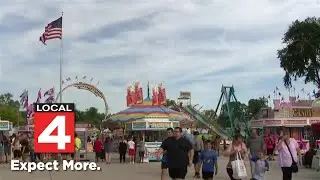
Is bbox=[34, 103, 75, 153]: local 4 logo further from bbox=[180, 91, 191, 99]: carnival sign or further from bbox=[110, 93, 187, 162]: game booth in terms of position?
bbox=[180, 91, 191, 99]: carnival sign

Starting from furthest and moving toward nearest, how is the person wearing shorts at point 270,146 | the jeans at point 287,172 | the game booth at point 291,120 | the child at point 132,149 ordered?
the game booth at point 291,120, the person wearing shorts at point 270,146, the child at point 132,149, the jeans at point 287,172

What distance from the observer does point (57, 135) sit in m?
7.40

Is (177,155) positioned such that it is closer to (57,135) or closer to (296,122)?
(57,135)

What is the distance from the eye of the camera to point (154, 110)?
40.6 meters

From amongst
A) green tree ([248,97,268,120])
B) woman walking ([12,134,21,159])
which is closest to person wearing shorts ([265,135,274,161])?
woman walking ([12,134,21,159])

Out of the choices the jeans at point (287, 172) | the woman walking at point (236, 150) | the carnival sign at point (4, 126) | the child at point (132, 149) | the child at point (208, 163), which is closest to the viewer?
the woman walking at point (236, 150)

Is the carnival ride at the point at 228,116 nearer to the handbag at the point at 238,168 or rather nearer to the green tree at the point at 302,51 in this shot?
the green tree at the point at 302,51

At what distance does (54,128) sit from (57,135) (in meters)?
0.11

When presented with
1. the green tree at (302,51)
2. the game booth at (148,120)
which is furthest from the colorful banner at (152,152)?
the green tree at (302,51)

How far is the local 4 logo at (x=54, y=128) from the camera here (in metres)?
7.38

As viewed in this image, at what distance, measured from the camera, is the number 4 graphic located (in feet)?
24.2

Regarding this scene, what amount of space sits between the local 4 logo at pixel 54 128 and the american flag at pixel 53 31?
28.7m

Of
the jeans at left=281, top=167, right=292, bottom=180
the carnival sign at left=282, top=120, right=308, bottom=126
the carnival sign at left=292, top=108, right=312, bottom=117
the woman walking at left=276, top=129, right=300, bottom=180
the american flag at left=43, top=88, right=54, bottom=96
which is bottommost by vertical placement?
the jeans at left=281, top=167, right=292, bottom=180

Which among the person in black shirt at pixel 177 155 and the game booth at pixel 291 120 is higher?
the game booth at pixel 291 120
